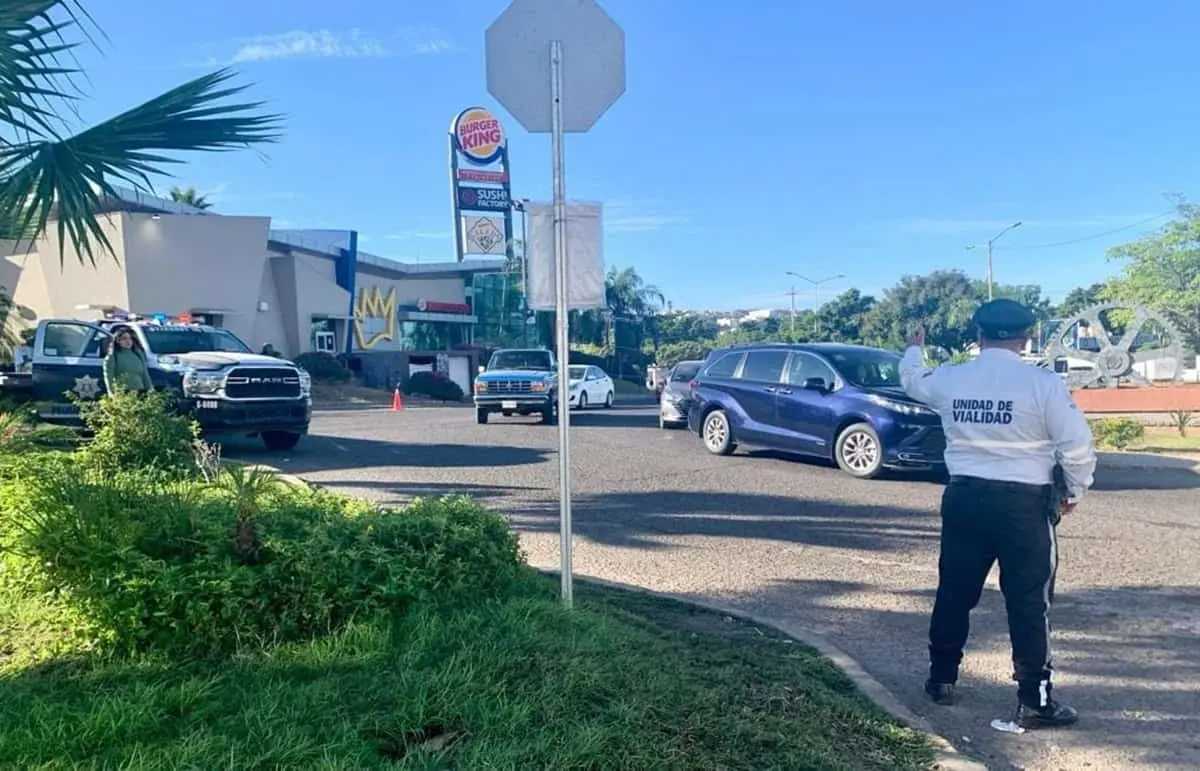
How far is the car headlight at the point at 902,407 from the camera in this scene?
35.7 ft

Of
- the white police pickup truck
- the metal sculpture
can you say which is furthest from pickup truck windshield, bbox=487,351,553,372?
the metal sculpture

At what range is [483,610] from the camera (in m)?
4.29

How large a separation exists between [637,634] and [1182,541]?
5853mm

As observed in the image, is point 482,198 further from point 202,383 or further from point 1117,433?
Result: point 1117,433

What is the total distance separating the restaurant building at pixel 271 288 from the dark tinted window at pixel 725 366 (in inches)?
546

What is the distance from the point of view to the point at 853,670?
4.46 m

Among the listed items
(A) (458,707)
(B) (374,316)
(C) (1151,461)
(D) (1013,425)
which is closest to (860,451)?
(C) (1151,461)

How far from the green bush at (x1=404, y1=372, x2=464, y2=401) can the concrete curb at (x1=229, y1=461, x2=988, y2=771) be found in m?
34.3

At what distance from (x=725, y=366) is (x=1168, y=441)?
8.66m

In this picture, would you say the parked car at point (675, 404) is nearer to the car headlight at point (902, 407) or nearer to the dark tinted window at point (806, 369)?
the dark tinted window at point (806, 369)

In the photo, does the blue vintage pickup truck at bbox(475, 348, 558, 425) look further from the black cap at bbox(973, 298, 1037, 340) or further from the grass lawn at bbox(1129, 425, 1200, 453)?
the black cap at bbox(973, 298, 1037, 340)

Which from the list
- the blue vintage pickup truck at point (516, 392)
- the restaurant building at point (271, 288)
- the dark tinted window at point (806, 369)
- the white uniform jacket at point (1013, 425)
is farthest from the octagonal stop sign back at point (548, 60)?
the restaurant building at point (271, 288)

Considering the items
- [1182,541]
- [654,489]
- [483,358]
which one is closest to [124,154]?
[654,489]

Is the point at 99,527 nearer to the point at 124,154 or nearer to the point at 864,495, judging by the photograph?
the point at 124,154
